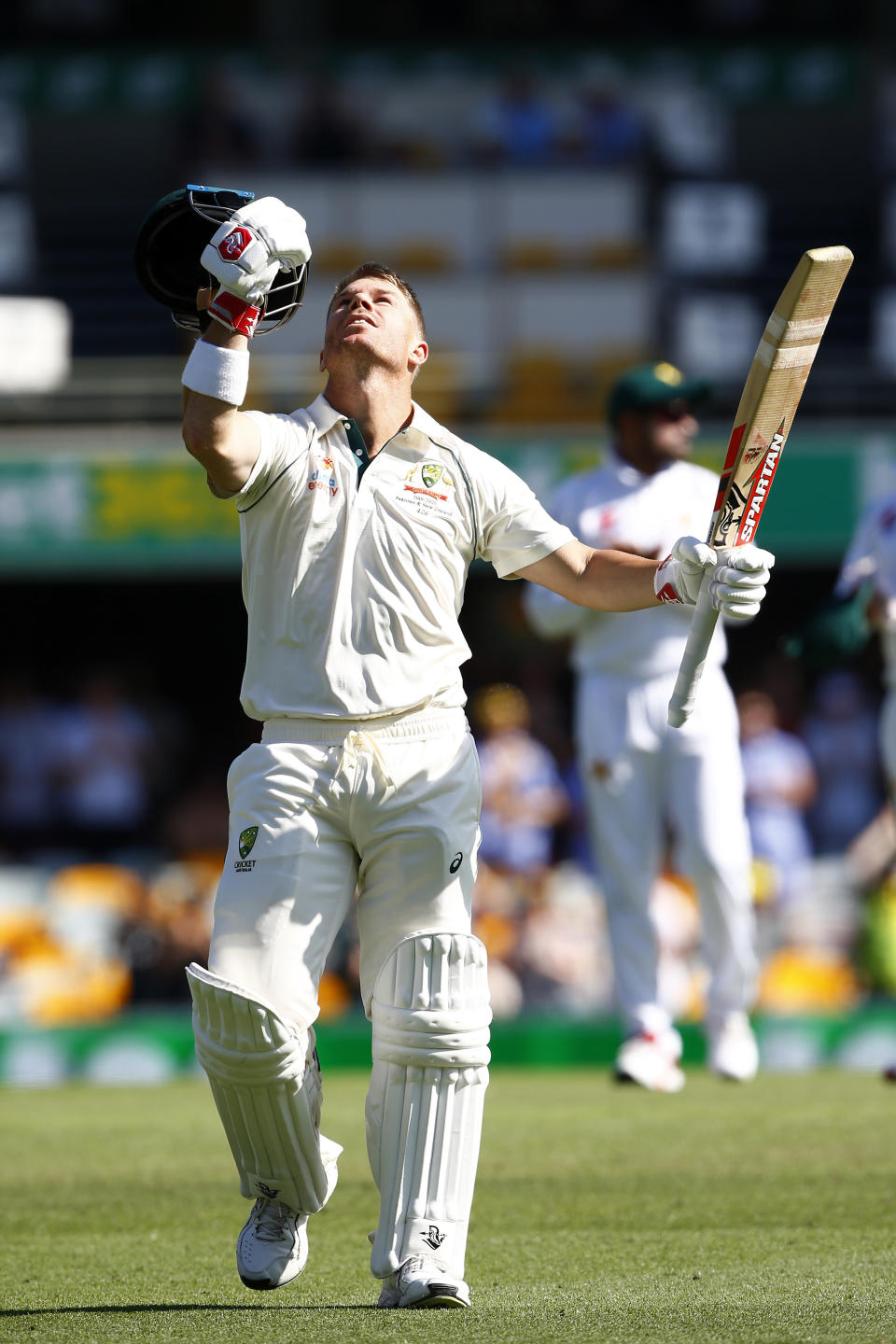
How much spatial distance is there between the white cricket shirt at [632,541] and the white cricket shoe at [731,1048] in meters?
1.22

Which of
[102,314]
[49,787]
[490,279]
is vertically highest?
[490,279]

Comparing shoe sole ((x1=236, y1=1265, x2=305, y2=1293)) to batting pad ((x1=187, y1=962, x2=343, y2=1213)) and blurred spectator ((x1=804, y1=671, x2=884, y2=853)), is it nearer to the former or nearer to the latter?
batting pad ((x1=187, y1=962, x2=343, y2=1213))

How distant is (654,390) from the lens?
6684mm

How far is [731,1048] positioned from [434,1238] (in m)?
3.25

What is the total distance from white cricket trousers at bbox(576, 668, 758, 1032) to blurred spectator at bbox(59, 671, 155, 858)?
18.6 ft

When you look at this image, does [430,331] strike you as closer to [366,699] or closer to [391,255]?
[391,255]

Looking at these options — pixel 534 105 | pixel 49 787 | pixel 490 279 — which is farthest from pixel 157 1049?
pixel 534 105

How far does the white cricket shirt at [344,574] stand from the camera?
367 centimetres

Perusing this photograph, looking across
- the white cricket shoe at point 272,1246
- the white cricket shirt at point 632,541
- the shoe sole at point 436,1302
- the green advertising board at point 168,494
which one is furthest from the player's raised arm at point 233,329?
the green advertising board at point 168,494

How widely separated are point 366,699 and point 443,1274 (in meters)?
1.05

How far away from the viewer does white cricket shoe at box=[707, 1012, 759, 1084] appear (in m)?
6.57

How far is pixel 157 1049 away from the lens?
8695 millimetres

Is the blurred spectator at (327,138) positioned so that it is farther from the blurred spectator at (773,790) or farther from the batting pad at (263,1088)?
the batting pad at (263,1088)

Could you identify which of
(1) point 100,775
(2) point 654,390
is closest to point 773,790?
(1) point 100,775
